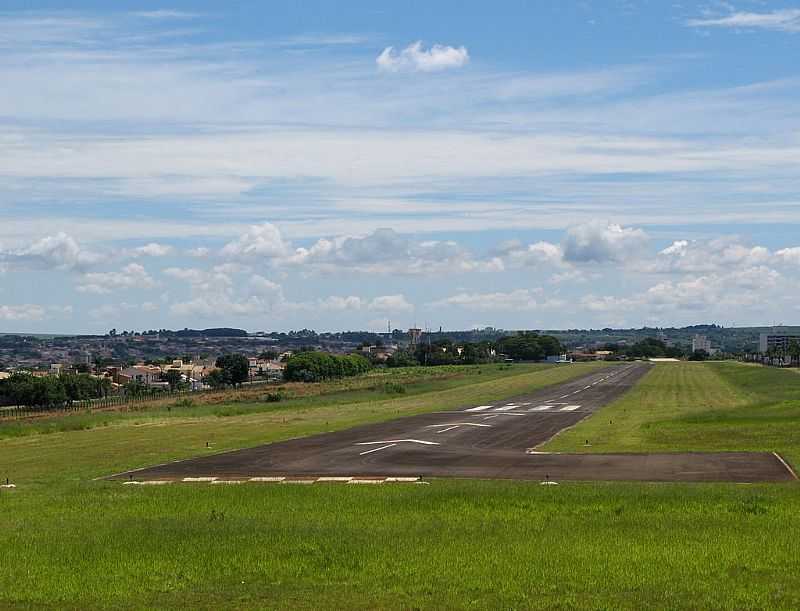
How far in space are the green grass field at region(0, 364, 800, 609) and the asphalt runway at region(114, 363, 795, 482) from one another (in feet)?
12.2

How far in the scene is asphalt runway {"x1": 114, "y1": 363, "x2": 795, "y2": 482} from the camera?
1565 inches

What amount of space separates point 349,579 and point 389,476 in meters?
19.0

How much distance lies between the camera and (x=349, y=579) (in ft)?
71.0

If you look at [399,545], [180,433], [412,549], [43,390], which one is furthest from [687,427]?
[43,390]

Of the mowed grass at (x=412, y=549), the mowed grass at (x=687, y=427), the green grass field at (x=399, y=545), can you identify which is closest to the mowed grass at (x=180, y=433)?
the green grass field at (x=399, y=545)

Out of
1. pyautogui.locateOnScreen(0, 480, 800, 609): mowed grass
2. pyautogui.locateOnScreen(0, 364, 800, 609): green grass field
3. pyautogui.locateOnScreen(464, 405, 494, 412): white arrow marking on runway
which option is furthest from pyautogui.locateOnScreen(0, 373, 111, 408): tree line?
pyautogui.locateOnScreen(0, 480, 800, 609): mowed grass

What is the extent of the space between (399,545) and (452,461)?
21.3 m

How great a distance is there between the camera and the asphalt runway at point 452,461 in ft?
130

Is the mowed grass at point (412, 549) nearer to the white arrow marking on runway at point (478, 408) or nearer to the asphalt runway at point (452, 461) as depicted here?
the asphalt runway at point (452, 461)

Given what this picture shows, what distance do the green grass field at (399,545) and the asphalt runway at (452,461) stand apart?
3.71 metres

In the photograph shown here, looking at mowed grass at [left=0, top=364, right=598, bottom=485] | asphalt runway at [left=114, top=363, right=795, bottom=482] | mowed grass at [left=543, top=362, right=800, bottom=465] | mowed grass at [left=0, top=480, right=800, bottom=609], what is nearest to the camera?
mowed grass at [left=0, top=480, right=800, bottom=609]

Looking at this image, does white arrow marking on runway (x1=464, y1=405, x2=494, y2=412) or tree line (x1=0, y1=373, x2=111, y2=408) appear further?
tree line (x1=0, y1=373, x2=111, y2=408)

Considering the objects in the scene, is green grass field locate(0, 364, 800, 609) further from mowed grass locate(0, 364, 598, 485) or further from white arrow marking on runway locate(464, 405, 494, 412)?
white arrow marking on runway locate(464, 405, 494, 412)

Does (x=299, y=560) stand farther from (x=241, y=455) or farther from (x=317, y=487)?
(x=241, y=455)
